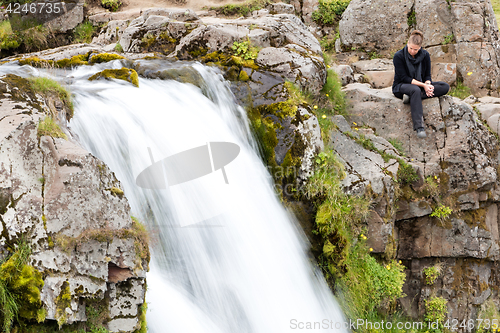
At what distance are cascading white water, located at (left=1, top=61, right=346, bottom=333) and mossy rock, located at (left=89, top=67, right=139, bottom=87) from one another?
0.17 metres

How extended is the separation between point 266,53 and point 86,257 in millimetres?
5241

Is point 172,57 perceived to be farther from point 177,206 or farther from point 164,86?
point 177,206

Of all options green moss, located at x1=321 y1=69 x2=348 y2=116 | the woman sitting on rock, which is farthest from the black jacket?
green moss, located at x1=321 y1=69 x2=348 y2=116

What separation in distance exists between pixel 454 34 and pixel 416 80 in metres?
4.24

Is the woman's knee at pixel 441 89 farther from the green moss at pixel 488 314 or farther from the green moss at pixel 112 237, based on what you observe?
the green moss at pixel 112 237

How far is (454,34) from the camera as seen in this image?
31.9 feet

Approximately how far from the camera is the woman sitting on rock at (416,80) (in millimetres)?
6668

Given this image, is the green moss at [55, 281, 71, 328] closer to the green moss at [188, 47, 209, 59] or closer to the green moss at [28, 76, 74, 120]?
the green moss at [28, 76, 74, 120]

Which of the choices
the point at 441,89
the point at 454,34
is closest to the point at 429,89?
the point at 441,89

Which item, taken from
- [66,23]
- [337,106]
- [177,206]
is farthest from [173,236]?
[66,23]

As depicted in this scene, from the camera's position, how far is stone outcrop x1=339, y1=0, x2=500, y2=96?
9.55m

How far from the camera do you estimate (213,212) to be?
452 centimetres

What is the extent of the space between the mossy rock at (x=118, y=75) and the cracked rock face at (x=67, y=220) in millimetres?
2555

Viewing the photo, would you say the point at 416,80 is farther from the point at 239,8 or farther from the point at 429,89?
the point at 239,8
